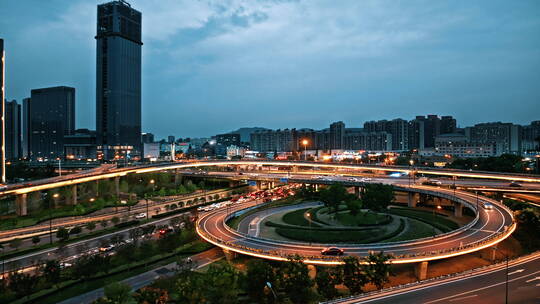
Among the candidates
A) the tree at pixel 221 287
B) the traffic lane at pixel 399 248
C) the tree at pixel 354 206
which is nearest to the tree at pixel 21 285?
the tree at pixel 221 287

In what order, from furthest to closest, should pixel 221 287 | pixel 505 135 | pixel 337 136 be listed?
pixel 337 136 → pixel 505 135 → pixel 221 287

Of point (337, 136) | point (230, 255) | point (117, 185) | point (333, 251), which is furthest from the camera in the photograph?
point (337, 136)

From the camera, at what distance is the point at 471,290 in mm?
21406

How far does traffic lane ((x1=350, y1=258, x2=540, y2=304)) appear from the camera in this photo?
20.1 meters

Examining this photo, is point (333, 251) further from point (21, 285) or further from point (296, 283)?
point (21, 285)

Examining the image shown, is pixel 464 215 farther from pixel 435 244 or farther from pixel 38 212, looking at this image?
pixel 38 212

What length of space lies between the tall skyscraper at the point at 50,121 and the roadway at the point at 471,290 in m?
189

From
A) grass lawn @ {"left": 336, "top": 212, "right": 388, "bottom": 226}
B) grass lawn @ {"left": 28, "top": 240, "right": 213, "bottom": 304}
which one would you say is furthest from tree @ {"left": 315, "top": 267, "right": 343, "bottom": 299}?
grass lawn @ {"left": 336, "top": 212, "right": 388, "bottom": 226}

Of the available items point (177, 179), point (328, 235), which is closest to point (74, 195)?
point (177, 179)

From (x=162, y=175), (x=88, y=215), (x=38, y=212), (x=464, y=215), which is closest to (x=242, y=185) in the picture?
(x=162, y=175)

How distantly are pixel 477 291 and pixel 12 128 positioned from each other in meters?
215

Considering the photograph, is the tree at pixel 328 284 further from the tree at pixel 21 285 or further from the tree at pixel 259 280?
the tree at pixel 21 285

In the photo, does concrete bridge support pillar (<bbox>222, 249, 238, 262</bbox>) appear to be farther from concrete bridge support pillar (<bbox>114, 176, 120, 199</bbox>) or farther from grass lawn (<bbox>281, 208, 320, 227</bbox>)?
concrete bridge support pillar (<bbox>114, 176, 120, 199</bbox>)

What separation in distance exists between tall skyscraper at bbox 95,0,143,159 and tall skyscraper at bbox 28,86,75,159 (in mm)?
45502
